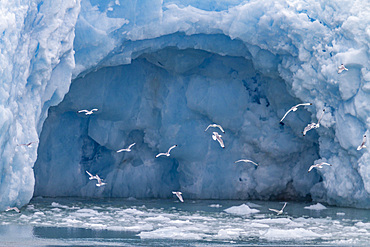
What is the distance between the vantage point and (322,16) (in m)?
15.0

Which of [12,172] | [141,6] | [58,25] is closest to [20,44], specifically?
[58,25]

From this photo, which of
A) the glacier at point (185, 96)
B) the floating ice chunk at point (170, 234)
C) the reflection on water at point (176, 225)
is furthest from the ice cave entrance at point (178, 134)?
the floating ice chunk at point (170, 234)

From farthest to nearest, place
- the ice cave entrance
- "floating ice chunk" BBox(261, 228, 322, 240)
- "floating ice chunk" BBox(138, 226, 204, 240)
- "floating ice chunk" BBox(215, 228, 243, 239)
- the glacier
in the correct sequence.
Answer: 1. the ice cave entrance
2. the glacier
3. "floating ice chunk" BBox(261, 228, 322, 240)
4. "floating ice chunk" BBox(215, 228, 243, 239)
5. "floating ice chunk" BBox(138, 226, 204, 240)

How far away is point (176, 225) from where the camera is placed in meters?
11.2

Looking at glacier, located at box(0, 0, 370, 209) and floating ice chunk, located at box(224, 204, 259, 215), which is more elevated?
glacier, located at box(0, 0, 370, 209)

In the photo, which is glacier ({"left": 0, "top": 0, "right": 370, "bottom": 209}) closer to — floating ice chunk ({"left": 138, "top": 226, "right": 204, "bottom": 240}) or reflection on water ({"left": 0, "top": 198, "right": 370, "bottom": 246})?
reflection on water ({"left": 0, "top": 198, "right": 370, "bottom": 246})

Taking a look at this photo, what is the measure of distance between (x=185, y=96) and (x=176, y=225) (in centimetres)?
762

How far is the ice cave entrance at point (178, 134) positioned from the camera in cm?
1788

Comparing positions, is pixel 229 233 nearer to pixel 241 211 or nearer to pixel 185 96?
pixel 241 211

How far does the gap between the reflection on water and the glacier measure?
1.30 metres

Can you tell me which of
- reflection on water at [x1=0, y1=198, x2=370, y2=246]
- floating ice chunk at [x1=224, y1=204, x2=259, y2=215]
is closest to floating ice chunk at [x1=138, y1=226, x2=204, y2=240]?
reflection on water at [x1=0, y1=198, x2=370, y2=246]

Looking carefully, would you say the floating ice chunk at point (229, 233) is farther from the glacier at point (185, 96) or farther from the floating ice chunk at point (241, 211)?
the glacier at point (185, 96)

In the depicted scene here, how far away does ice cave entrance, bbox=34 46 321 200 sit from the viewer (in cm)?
1788

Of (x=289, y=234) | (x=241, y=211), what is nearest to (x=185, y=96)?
(x=241, y=211)
